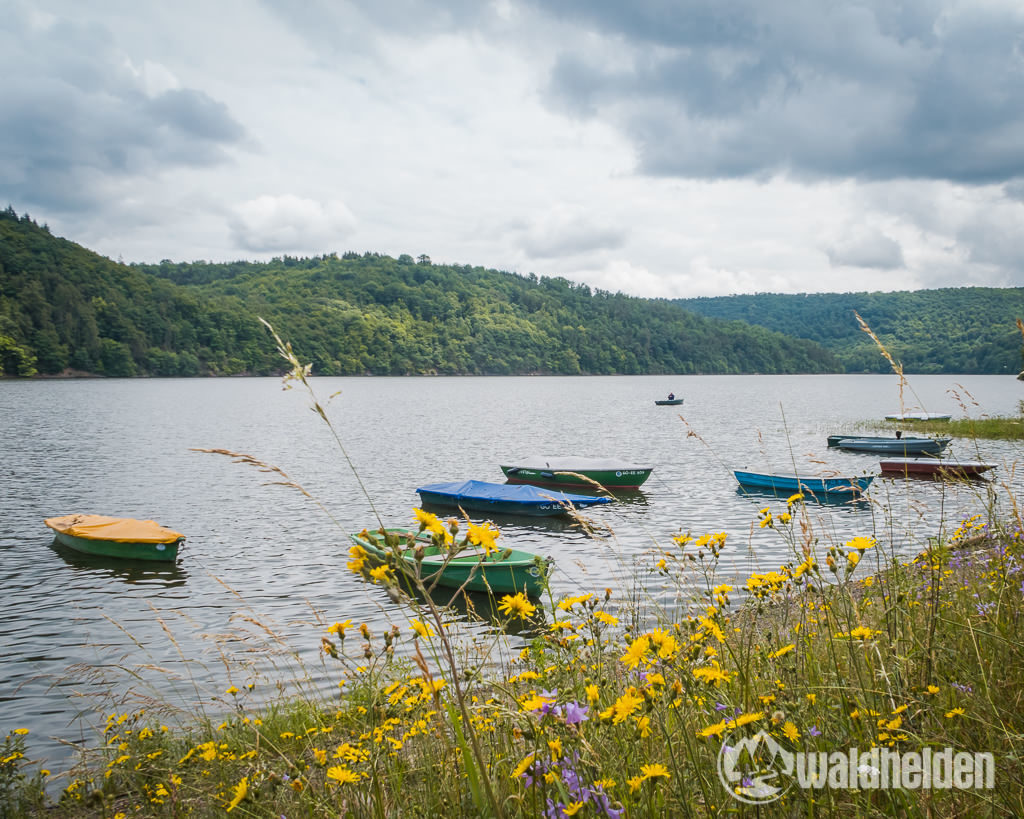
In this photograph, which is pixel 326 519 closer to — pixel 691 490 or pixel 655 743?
pixel 691 490

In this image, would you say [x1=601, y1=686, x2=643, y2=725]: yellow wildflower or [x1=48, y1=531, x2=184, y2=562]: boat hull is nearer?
[x1=601, y1=686, x2=643, y2=725]: yellow wildflower

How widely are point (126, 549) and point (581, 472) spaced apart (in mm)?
14722

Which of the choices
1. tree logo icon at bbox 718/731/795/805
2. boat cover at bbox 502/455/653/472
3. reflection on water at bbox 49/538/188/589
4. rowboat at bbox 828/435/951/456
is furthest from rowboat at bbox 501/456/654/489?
tree logo icon at bbox 718/731/795/805

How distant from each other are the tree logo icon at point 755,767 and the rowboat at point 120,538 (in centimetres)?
1677

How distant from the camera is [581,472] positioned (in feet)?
81.2

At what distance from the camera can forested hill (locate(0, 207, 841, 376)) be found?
11262 cm

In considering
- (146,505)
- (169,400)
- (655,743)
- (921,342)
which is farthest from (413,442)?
(921,342)

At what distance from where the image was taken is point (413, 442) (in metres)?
43.4

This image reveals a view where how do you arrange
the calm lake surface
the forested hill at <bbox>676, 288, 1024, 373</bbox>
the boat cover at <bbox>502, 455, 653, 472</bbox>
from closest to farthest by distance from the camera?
the calm lake surface → the boat cover at <bbox>502, 455, 653, 472</bbox> → the forested hill at <bbox>676, 288, 1024, 373</bbox>

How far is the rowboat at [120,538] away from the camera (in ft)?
53.9

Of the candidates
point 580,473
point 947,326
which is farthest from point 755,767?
point 947,326

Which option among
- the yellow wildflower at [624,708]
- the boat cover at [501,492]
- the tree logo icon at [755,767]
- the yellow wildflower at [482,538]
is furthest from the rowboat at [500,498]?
the yellow wildflower at [482,538]

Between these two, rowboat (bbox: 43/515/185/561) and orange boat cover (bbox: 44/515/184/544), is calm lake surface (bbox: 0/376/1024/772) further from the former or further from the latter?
orange boat cover (bbox: 44/515/184/544)

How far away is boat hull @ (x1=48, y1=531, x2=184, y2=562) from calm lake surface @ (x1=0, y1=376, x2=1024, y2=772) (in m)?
0.36
